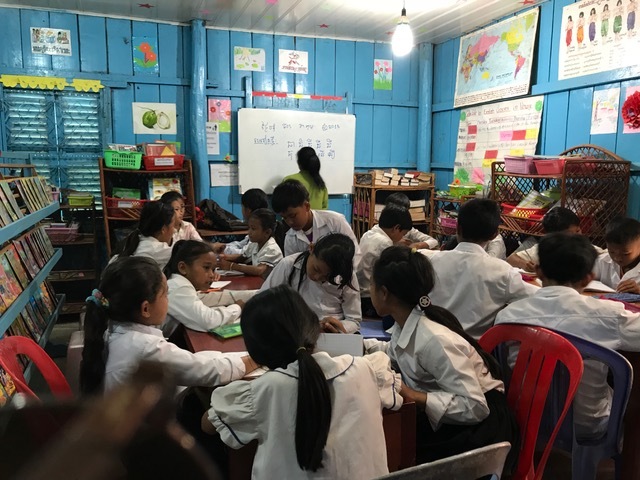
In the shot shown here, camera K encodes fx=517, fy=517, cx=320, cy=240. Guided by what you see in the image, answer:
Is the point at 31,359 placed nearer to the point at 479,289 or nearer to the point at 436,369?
the point at 436,369

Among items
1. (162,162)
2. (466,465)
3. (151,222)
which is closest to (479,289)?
(466,465)

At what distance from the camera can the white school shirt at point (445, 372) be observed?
139 cm

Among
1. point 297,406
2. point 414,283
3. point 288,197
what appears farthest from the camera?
point 288,197

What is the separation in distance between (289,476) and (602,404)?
3.73 ft

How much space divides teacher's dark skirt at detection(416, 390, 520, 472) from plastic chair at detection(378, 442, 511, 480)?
2.38ft

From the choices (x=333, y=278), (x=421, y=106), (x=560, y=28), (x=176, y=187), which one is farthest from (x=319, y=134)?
(x=333, y=278)

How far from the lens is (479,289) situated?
2.10 meters

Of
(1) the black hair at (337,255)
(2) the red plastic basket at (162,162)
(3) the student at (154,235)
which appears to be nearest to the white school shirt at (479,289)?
(1) the black hair at (337,255)

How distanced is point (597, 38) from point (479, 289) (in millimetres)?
2557

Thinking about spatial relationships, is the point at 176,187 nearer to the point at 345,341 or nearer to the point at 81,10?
the point at 81,10

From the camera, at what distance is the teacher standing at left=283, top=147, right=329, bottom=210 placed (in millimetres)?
4121

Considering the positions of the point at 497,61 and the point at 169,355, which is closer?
the point at 169,355

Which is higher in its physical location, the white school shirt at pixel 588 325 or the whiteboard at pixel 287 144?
the whiteboard at pixel 287 144

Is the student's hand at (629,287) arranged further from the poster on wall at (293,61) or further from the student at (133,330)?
the poster on wall at (293,61)
